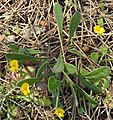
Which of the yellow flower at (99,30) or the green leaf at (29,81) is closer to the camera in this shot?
the green leaf at (29,81)

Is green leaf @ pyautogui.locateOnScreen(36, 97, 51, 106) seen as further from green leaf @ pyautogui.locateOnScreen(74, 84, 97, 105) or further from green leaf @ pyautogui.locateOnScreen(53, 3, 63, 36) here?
green leaf @ pyautogui.locateOnScreen(53, 3, 63, 36)

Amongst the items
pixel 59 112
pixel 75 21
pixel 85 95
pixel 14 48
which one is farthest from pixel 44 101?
pixel 75 21

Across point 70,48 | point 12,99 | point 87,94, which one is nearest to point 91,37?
point 70,48

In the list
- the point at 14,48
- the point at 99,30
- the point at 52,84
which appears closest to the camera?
the point at 52,84

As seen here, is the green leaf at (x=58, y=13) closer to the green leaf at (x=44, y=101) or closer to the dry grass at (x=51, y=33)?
the dry grass at (x=51, y=33)

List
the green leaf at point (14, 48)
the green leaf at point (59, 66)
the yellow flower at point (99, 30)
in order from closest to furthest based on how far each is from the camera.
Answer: the green leaf at point (59, 66)
the green leaf at point (14, 48)
the yellow flower at point (99, 30)

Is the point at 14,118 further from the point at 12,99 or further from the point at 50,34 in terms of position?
the point at 50,34

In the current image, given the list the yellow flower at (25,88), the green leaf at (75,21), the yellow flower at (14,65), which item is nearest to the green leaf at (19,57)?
the yellow flower at (14,65)

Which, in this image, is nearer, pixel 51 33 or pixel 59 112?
pixel 59 112

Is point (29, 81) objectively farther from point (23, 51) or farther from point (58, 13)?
point (58, 13)

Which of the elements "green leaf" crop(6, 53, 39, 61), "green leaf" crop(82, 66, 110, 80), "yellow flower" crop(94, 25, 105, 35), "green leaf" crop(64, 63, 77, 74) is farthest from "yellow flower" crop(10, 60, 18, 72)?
"yellow flower" crop(94, 25, 105, 35)
